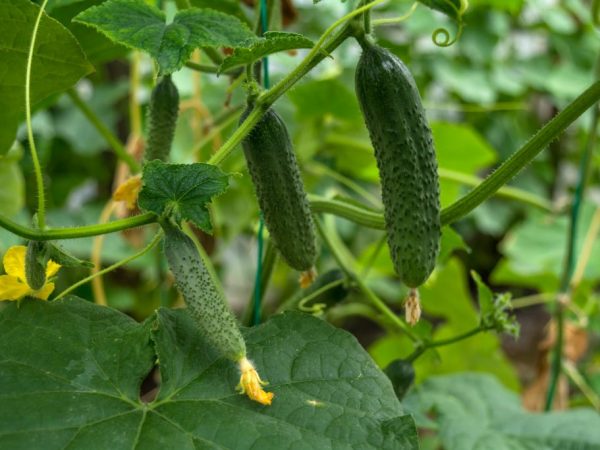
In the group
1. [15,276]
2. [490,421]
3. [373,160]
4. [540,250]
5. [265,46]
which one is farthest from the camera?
[540,250]

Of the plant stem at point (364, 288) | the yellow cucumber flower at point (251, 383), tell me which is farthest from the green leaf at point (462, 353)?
the yellow cucumber flower at point (251, 383)

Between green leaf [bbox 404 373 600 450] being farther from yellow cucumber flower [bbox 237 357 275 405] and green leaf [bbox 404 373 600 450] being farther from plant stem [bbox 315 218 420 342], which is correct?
yellow cucumber flower [bbox 237 357 275 405]

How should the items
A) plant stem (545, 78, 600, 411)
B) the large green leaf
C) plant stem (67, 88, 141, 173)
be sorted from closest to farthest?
plant stem (67, 88, 141, 173), plant stem (545, 78, 600, 411), the large green leaf

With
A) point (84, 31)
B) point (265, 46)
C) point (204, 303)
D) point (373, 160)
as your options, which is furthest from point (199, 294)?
point (373, 160)

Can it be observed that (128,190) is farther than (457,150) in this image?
No

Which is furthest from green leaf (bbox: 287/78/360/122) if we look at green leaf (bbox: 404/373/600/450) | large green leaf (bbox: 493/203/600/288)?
large green leaf (bbox: 493/203/600/288)

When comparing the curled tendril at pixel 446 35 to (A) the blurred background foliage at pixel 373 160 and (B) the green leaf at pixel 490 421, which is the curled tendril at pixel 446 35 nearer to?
(A) the blurred background foliage at pixel 373 160

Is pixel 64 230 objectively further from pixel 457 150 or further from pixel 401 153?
pixel 457 150
